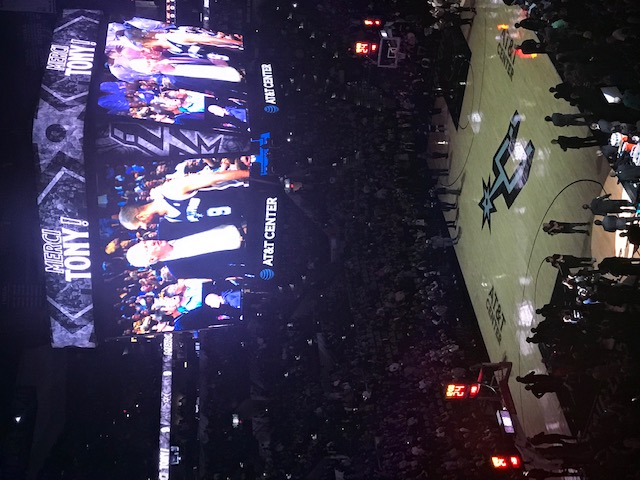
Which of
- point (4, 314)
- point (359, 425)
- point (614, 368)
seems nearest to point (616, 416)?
point (614, 368)

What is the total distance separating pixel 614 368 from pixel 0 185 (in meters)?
10.5

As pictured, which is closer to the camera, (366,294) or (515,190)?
(515,190)

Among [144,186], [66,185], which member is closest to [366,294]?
[144,186]

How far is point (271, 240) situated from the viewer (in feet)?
40.5

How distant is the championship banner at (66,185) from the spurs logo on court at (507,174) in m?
6.80

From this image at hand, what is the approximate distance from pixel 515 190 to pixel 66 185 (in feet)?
23.4

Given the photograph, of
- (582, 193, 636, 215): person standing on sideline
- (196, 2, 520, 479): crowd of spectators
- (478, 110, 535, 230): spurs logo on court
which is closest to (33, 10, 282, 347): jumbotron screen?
(196, 2, 520, 479): crowd of spectators

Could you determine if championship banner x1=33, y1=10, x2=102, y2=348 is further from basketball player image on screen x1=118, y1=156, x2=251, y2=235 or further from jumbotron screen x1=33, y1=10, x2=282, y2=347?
basketball player image on screen x1=118, y1=156, x2=251, y2=235

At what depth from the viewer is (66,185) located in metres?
10.7

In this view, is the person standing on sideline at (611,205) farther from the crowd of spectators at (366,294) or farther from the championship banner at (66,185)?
the championship banner at (66,185)

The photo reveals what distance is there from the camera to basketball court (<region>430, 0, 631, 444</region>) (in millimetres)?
8680

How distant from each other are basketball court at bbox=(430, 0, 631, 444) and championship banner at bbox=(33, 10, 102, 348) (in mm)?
6845

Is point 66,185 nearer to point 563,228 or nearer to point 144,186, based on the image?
point 144,186

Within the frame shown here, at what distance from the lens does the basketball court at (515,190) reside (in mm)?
8680
